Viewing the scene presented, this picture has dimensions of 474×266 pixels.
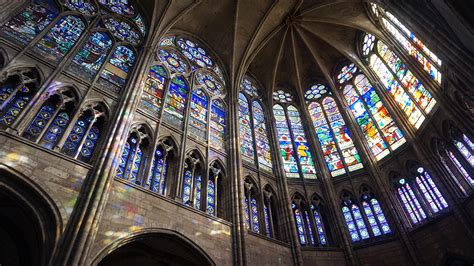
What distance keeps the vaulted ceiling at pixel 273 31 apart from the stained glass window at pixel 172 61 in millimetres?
944

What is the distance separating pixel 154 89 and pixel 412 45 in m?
9.57

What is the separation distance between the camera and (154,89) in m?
11.5

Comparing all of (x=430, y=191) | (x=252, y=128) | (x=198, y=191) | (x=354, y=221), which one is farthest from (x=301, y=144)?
(x=198, y=191)

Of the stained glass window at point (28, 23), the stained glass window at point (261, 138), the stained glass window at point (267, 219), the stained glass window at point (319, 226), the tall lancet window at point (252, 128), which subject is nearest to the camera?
the stained glass window at point (28, 23)

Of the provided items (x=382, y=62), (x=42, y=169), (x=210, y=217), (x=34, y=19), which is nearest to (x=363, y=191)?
(x=382, y=62)

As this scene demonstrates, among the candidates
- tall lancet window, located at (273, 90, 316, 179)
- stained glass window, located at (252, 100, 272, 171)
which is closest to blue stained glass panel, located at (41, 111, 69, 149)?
stained glass window, located at (252, 100, 272, 171)

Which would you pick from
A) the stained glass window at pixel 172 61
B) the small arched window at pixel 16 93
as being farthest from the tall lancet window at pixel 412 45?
the small arched window at pixel 16 93

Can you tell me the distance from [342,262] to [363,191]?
3.15 metres

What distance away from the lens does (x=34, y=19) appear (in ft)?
31.6

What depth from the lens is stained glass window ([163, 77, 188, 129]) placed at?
10966 millimetres

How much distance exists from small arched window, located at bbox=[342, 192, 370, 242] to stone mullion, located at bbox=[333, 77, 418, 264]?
1073 millimetres

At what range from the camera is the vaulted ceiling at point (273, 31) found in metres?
14.4

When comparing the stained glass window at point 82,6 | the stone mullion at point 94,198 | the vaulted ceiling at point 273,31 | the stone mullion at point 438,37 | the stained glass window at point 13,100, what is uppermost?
the vaulted ceiling at point 273,31

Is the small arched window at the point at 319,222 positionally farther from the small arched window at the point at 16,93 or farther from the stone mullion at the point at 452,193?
the small arched window at the point at 16,93
